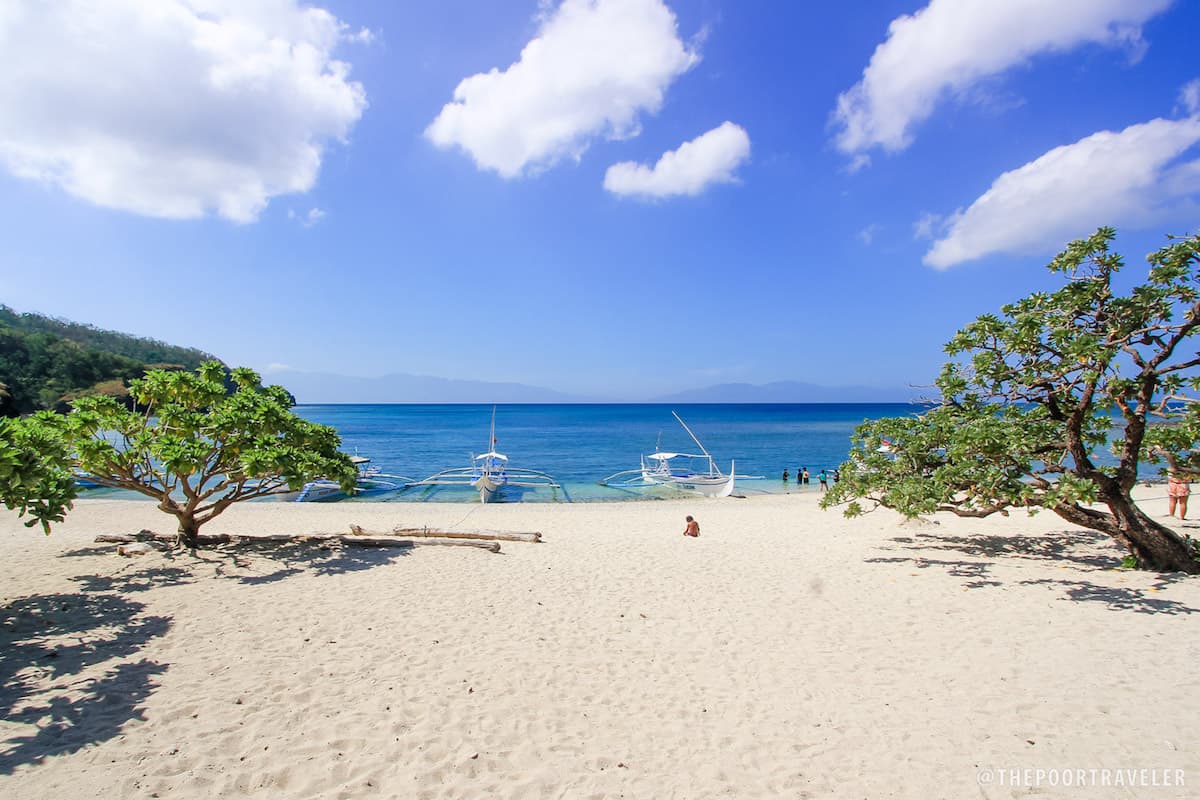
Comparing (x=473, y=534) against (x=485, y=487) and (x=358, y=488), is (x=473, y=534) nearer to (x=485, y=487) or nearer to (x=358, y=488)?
(x=485, y=487)

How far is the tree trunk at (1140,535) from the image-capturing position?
825 centimetres

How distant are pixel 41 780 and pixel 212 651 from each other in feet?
6.73

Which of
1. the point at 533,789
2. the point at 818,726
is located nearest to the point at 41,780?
the point at 533,789

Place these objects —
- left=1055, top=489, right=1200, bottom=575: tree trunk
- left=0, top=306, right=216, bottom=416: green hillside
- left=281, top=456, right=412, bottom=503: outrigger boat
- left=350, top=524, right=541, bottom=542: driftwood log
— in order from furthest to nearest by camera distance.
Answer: left=0, top=306, right=216, bottom=416: green hillside → left=281, top=456, right=412, bottom=503: outrigger boat → left=350, top=524, right=541, bottom=542: driftwood log → left=1055, top=489, right=1200, bottom=575: tree trunk

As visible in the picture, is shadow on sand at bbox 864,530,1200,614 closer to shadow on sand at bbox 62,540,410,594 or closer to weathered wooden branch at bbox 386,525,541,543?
weathered wooden branch at bbox 386,525,541,543

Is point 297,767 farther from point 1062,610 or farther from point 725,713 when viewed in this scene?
point 1062,610

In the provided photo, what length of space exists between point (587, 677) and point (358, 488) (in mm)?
21490

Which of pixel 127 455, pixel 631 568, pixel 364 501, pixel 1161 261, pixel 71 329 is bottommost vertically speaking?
pixel 364 501

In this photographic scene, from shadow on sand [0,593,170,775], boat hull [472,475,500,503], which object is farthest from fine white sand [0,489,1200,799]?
boat hull [472,475,500,503]

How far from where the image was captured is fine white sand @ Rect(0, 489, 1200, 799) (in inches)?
151

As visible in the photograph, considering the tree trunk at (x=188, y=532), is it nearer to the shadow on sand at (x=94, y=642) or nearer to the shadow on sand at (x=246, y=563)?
the shadow on sand at (x=246, y=563)

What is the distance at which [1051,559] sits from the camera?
9.64 metres

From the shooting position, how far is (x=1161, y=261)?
7746mm

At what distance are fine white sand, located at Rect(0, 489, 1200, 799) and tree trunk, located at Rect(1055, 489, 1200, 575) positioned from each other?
1.85 ft
